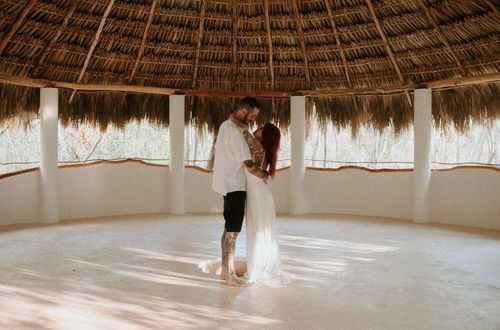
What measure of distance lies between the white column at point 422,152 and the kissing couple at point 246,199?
164 inches

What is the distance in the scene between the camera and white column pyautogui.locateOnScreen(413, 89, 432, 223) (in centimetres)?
761

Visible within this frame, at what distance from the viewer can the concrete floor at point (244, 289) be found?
10.6 ft

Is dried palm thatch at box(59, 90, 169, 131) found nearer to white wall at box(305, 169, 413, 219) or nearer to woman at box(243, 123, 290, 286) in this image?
white wall at box(305, 169, 413, 219)

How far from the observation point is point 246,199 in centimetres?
420

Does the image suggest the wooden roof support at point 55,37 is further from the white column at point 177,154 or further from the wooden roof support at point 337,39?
the wooden roof support at point 337,39

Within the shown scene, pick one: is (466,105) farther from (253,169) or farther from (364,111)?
(253,169)

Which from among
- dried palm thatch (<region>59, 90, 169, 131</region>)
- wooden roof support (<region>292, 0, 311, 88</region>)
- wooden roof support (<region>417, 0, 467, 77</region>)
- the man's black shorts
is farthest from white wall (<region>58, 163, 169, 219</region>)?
wooden roof support (<region>417, 0, 467, 77</region>)

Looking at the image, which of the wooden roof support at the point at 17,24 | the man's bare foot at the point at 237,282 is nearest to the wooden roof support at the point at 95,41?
the wooden roof support at the point at 17,24

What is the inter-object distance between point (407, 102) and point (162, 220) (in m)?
4.43

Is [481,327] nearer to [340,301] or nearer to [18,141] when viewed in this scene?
[340,301]

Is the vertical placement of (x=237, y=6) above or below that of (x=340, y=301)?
above

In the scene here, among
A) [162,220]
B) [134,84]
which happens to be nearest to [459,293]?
[162,220]

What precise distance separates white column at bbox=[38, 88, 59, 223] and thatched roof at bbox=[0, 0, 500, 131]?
1.00 ft

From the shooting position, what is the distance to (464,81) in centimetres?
721
